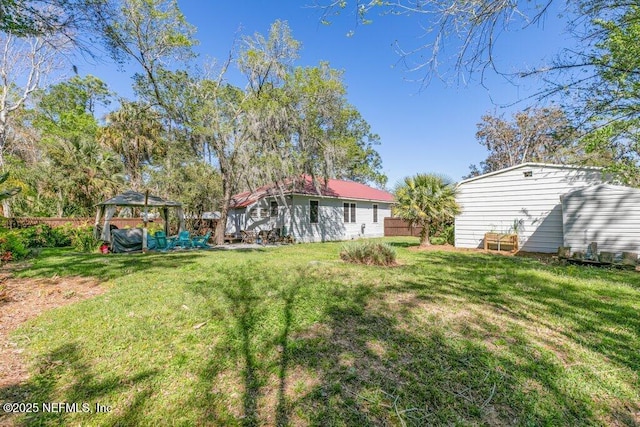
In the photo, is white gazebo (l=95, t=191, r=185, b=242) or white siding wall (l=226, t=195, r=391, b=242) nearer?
white gazebo (l=95, t=191, r=185, b=242)

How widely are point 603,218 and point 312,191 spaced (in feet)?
38.0

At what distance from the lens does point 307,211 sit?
15.7m

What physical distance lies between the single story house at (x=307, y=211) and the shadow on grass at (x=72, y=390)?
35.9 feet

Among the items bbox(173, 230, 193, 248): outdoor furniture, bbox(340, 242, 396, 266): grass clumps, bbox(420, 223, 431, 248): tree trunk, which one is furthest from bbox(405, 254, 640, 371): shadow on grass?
bbox(173, 230, 193, 248): outdoor furniture

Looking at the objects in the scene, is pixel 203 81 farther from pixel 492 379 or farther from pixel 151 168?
pixel 492 379

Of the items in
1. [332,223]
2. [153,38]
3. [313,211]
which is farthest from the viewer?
[332,223]

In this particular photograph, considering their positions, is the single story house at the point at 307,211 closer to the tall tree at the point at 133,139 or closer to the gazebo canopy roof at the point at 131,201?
the gazebo canopy roof at the point at 131,201

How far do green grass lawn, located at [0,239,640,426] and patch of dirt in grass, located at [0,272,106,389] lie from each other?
154 millimetres

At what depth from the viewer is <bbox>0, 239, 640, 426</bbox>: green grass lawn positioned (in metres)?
2.09

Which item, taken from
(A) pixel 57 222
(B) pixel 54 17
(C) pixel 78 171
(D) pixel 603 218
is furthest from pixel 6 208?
(D) pixel 603 218

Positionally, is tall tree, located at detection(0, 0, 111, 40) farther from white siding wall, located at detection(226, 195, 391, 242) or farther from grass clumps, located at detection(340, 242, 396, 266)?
white siding wall, located at detection(226, 195, 391, 242)

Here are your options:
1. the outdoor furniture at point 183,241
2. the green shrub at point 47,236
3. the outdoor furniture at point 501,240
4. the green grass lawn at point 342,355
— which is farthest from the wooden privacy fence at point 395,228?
the green shrub at point 47,236

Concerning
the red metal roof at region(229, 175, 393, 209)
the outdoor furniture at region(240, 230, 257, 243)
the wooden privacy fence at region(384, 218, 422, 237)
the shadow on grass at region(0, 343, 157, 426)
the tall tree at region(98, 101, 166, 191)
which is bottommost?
the shadow on grass at region(0, 343, 157, 426)

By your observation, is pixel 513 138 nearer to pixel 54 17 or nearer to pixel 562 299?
pixel 562 299
